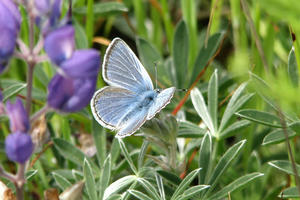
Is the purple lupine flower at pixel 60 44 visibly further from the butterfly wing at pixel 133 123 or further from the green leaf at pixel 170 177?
the green leaf at pixel 170 177

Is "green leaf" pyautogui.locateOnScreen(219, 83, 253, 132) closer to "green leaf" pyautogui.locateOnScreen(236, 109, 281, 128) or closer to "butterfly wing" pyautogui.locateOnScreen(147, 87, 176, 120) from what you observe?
"green leaf" pyautogui.locateOnScreen(236, 109, 281, 128)

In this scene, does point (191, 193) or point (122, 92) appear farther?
point (122, 92)

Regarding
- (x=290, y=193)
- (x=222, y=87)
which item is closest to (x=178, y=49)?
(x=222, y=87)

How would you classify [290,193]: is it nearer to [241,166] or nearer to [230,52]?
[241,166]

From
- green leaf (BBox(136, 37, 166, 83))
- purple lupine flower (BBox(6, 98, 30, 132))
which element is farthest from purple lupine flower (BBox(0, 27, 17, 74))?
green leaf (BBox(136, 37, 166, 83))

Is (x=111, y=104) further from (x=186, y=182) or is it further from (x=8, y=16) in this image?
(x=8, y=16)

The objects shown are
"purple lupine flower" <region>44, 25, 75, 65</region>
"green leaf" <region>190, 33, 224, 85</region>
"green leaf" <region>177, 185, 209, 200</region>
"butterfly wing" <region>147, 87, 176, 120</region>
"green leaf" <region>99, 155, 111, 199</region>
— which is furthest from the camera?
"green leaf" <region>190, 33, 224, 85</region>

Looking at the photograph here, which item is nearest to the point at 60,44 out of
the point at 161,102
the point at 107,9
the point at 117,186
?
the point at 161,102

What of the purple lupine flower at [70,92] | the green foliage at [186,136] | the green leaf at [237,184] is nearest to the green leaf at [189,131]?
the green foliage at [186,136]
